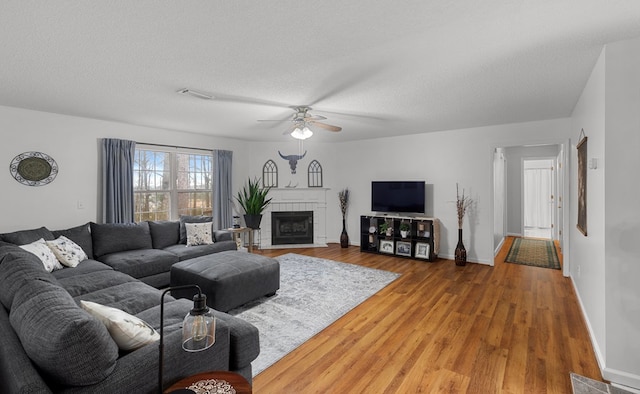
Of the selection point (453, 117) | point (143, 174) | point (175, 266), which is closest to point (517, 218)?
point (453, 117)

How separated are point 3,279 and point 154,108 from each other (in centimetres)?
261

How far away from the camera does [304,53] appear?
7.38 feet

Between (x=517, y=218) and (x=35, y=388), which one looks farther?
(x=517, y=218)

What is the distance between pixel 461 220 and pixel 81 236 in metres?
5.69

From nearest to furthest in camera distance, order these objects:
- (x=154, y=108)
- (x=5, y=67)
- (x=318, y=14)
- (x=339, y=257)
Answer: (x=318, y=14), (x=5, y=67), (x=154, y=108), (x=339, y=257)

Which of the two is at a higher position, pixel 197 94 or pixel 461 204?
pixel 197 94

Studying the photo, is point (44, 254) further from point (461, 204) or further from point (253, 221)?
point (461, 204)

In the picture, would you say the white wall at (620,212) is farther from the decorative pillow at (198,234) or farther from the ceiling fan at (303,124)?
the decorative pillow at (198,234)

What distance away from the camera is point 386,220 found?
19.7 feet

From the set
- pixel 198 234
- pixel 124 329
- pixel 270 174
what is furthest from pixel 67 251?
pixel 270 174

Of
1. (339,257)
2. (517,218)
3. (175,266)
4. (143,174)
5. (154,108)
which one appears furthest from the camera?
(517,218)

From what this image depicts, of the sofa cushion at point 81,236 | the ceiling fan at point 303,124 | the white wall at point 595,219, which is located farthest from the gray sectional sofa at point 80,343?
the white wall at point 595,219

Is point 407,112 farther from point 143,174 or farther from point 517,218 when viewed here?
point 517,218

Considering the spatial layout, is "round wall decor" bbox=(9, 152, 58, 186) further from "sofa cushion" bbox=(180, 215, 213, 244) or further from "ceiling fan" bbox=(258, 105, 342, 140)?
"ceiling fan" bbox=(258, 105, 342, 140)
